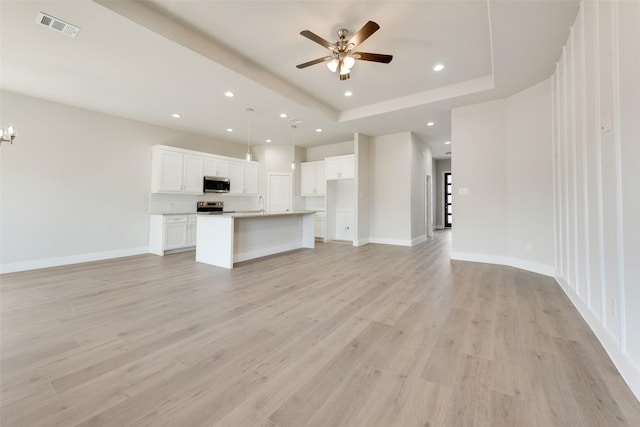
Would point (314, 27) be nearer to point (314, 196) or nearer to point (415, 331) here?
point (415, 331)

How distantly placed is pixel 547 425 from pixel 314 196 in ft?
23.7

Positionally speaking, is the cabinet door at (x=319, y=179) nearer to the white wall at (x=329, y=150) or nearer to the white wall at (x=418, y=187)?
the white wall at (x=329, y=150)

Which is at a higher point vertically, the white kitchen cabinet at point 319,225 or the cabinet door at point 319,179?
the cabinet door at point 319,179

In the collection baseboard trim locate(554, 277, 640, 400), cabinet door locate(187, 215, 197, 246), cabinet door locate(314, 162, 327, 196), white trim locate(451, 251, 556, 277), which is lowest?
baseboard trim locate(554, 277, 640, 400)

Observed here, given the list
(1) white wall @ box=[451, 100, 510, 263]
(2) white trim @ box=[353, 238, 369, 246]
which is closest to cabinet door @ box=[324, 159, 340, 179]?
(2) white trim @ box=[353, 238, 369, 246]

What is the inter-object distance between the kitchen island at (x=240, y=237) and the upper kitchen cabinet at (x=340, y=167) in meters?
1.74

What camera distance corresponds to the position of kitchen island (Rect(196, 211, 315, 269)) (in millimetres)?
4328

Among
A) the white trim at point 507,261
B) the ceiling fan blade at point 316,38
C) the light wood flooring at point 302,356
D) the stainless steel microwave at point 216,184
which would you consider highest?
the ceiling fan blade at point 316,38

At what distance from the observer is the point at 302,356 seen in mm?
1817

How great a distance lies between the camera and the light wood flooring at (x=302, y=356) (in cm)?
132

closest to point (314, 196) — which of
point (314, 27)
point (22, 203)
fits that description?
point (314, 27)

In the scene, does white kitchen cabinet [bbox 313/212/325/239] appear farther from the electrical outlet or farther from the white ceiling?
the electrical outlet

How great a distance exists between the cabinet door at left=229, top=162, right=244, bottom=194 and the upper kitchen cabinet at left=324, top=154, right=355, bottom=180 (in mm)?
2486

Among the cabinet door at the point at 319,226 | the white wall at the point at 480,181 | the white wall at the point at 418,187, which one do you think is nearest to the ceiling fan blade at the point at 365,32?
the white wall at the point at 480,181
